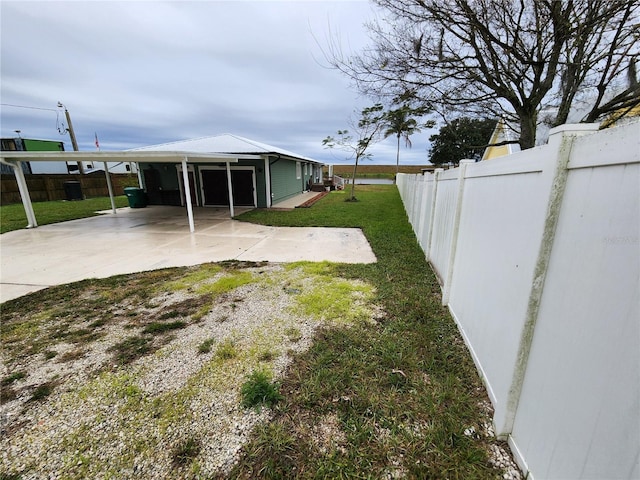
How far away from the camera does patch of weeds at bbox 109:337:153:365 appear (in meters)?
2.49

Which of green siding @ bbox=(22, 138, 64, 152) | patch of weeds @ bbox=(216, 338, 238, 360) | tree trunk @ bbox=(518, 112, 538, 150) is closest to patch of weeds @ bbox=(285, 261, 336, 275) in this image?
patch of weeds @ bbox=(216, 338, 238, 360)

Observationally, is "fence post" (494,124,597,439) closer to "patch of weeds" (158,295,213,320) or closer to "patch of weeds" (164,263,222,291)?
"patch of weeds" (158,295,213,320)

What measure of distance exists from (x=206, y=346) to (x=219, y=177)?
460 inches

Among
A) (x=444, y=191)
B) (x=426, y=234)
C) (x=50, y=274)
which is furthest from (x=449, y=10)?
(x=50, y=274)

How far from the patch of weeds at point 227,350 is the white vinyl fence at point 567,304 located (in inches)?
82.7

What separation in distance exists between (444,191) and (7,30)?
12.2m

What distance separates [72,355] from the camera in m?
2.55

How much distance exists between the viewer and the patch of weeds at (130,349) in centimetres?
249

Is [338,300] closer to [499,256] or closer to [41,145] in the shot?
[499,256]

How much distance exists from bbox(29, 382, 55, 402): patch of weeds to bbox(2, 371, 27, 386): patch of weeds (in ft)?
0.93

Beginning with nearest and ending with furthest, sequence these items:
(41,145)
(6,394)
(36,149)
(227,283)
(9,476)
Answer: (9,476)
(6,394)
(227,283)
(36,149)
(41,145)

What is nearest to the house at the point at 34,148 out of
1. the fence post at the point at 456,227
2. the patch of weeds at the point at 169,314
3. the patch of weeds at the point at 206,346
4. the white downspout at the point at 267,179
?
the white downspout at the point at 267,179

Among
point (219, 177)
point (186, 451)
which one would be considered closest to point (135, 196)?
point (219, 177)

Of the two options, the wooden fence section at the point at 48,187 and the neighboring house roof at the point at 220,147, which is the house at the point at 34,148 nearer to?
the wooden fence section at the point at 48,187
